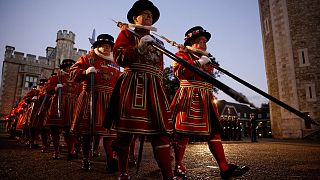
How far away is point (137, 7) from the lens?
282cm

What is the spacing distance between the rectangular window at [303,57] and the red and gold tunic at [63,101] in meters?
18.9

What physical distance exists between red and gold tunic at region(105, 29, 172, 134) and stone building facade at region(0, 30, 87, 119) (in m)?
31.9

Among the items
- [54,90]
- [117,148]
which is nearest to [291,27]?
[54,90]

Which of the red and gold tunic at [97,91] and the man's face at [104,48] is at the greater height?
the man's face at [104,48]

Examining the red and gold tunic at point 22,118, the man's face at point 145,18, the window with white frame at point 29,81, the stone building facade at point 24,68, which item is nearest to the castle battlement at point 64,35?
the stone building facade at point 24,68

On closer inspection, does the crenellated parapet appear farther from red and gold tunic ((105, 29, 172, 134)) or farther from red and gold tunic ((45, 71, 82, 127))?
red and gold tunic ((105, 29, 172, 134))

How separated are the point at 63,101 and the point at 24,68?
3063 cm

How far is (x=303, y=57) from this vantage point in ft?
61.7

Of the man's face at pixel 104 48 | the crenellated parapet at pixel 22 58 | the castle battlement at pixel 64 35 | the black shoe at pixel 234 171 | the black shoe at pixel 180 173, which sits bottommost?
the black shoe at pixel 180 173

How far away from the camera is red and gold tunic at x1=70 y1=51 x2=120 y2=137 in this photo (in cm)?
394

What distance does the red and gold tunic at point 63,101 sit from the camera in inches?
210

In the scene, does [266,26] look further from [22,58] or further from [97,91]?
A: [22,58]

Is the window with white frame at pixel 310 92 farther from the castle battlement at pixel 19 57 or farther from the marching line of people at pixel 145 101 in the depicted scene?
the castle battlement at pixel 19 57

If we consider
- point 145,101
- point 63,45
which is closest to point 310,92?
point 145,101
